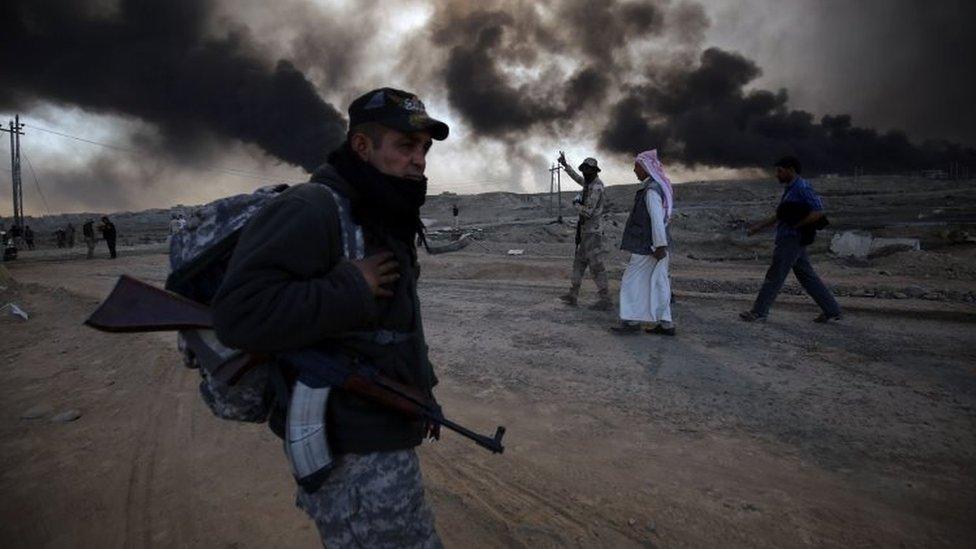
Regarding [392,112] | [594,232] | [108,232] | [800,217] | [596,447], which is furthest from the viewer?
[108,232]

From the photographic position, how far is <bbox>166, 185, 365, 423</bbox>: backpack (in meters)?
1.40

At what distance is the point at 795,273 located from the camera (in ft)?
20.0

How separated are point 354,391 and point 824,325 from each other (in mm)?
6363

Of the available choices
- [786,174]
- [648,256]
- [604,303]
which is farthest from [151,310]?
[786,174]

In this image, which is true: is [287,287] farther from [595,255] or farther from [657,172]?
[595,255]

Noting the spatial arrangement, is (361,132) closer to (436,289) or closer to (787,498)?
(787,498)

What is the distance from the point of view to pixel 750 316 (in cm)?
631

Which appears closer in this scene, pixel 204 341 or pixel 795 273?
pixel 204 341

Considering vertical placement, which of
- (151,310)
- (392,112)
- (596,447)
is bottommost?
(596,447)

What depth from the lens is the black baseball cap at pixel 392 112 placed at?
1.51 meters

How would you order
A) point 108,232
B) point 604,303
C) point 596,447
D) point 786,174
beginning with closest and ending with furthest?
point 596,447 < point 786,174 < point 604,303 < point 108,232

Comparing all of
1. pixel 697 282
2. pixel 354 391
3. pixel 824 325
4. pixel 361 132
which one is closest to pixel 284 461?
pixel 354 391

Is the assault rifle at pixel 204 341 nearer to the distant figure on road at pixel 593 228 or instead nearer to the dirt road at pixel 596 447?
the dirt road at pixel 596 447

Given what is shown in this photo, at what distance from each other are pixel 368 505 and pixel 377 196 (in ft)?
2.81
